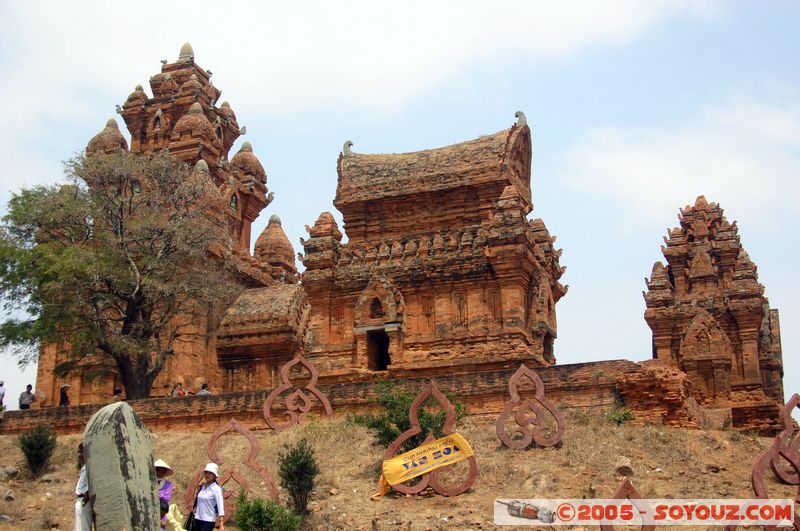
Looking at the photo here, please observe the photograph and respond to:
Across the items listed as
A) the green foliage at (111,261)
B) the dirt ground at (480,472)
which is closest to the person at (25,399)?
the green foliage at (111,261)

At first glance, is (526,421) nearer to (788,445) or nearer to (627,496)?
(788,445)

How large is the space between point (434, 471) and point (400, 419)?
7.28 feet

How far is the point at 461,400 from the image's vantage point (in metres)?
21.0

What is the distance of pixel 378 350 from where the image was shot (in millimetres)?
27047

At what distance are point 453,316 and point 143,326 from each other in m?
7.78

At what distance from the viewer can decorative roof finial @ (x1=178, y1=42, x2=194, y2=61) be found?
4103 centimetres

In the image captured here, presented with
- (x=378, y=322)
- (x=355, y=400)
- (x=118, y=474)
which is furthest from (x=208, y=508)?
(x=378, y=322)

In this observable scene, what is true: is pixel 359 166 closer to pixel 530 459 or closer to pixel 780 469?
pixel 530 459

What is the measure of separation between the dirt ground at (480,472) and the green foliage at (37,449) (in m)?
0.21

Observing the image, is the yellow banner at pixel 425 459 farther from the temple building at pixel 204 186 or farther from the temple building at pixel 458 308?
the temple building at pixel 204 186

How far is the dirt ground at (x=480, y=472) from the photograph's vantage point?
51.0ft

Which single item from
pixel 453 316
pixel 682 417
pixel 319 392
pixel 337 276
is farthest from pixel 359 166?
pixel 682 417

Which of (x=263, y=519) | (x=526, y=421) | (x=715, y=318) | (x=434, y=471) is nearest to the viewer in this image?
(x=263, y=519)

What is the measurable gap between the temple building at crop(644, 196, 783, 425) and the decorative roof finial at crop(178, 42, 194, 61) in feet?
65.4
